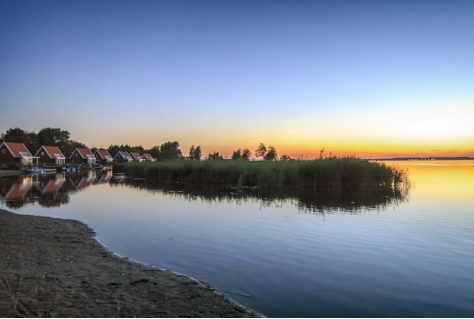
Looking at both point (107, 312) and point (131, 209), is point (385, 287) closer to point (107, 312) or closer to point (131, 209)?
point (107, 312)

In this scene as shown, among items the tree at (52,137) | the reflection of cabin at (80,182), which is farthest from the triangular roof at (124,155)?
the reflection of cabin at (80,182)

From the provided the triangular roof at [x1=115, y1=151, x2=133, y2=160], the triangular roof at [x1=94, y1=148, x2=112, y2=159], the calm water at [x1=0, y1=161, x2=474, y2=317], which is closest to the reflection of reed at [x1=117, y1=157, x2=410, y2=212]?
the calm water at [x1=0, y1=161, x2=474, y2=317]

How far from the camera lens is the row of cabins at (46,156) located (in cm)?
7162

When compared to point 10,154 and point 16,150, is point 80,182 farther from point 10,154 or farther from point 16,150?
point 16,150

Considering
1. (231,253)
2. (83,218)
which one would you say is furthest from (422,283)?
(83,218)

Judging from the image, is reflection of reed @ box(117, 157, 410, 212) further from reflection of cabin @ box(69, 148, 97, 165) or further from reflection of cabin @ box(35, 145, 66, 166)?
reflection of cabin @ box(69, 148, 97, 165)

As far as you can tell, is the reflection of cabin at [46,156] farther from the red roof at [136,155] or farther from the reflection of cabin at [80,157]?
the red roof at [136,155]

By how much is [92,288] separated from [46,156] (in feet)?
291

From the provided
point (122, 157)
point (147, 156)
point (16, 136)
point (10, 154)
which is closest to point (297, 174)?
point (10, 154)

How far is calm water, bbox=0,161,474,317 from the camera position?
6059 mm

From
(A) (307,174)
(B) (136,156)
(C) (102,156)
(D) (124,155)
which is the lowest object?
(A) (307,174)

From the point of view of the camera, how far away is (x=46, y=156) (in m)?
84.4

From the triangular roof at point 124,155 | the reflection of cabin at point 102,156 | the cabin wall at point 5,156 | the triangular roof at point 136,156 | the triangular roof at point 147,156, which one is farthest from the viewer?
the triangular roof at point 147,156

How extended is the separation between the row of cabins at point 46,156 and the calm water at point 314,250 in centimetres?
6079
